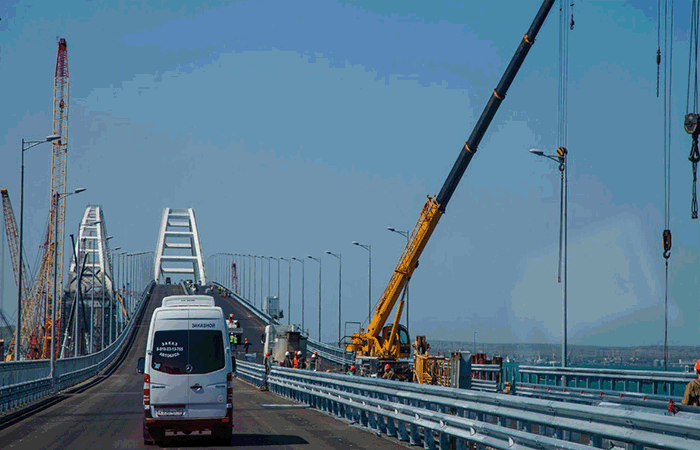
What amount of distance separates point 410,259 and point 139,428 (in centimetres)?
2371

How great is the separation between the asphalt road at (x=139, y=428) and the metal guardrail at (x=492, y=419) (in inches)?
21.9

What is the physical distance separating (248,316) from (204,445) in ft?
345

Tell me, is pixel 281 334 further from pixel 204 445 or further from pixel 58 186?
pixel 58 186

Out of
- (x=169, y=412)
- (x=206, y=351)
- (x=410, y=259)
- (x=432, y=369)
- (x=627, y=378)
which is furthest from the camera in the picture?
(x=410, y=259)

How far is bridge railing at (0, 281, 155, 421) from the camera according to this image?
99.0 feet

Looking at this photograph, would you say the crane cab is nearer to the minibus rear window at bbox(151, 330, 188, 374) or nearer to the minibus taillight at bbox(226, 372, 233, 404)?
A: the minibus taillight at bbox(226, 372, 233, 404)

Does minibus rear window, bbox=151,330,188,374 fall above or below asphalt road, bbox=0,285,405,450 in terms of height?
above

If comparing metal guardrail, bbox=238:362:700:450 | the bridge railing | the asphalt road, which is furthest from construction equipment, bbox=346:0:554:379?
metal guardrail, bbox=238:362:700:450

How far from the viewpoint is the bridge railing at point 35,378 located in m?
30.2

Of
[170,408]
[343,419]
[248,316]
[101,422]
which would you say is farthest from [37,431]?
[248,316]

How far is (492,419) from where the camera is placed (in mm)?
15531

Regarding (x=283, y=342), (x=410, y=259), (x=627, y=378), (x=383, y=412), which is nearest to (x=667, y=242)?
(x=627, y=378)

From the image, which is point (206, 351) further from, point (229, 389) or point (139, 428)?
point (139, 428)

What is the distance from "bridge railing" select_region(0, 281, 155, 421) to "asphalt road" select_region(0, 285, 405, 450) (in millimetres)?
1035
